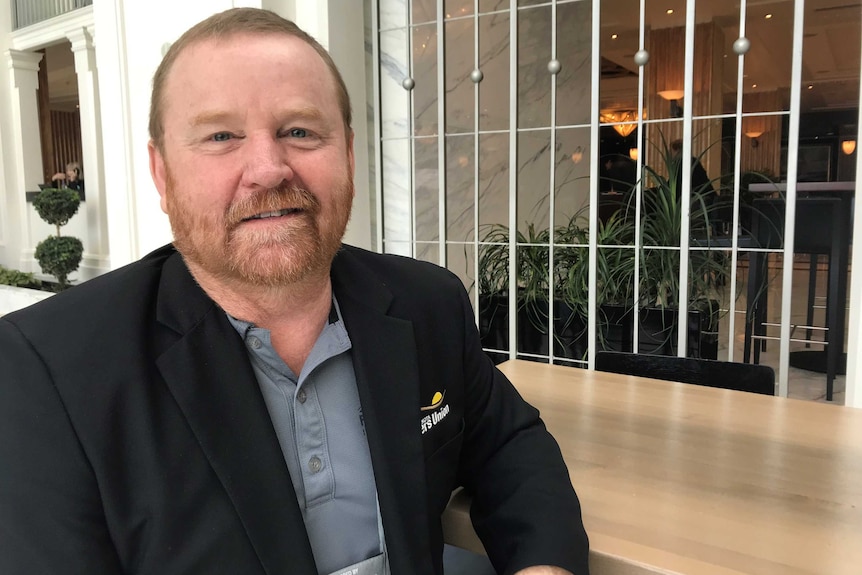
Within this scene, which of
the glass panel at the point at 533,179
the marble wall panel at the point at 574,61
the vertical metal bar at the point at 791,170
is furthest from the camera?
the marble wall panel at the point at 574,61

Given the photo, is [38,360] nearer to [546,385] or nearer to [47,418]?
[47,418]

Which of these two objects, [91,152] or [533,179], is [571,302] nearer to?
Answer: [533,179]

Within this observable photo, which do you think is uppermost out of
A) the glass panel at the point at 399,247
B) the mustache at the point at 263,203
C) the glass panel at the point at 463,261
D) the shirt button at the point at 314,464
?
the mustache at the point at 263,203

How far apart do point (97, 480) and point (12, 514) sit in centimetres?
9

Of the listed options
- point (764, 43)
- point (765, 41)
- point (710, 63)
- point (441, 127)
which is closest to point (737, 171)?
point (441, 127)

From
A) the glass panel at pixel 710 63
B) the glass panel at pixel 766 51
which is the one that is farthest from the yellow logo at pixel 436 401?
the glass panel at pixel 710 63

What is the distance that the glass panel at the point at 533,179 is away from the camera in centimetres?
434

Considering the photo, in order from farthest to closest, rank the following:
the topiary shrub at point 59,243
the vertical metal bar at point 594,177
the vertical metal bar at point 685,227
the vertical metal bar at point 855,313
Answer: the topiary shrub at point 59,243
the vertical metal bar at point 594,177
the vertical metal bar at point 685,227
the vertical metal bar at point 855,313

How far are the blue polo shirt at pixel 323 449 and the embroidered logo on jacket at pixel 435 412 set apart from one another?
11 cm

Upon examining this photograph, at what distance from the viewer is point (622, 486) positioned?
44.8 inches

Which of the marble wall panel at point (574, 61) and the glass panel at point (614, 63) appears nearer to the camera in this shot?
the glass panel at point (614, 63)

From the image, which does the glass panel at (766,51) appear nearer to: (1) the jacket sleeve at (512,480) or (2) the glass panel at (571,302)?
(2) the glass panel at (571,302)

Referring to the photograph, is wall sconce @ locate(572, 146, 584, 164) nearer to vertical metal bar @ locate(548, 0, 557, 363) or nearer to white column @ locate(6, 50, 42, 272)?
vertical metal bar @ locate(548, 0, 557, 363)

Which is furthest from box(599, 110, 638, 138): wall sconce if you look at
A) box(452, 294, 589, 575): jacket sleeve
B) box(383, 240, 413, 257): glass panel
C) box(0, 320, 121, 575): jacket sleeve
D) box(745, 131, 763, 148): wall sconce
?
box(0, 320, 121, 575): jacket sleeve
